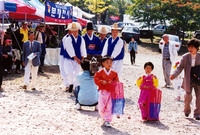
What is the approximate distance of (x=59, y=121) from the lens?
712 cm

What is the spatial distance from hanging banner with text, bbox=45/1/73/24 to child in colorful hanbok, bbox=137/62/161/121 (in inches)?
331

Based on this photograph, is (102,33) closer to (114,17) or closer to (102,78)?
(102,78)

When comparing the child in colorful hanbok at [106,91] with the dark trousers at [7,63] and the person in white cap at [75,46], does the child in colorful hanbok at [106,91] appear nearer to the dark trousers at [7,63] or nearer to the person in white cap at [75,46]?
the person in white cap at [75,46]

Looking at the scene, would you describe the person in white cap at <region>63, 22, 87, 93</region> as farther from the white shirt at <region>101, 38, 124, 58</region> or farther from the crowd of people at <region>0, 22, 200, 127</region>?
the white shirt at <region>101, 38, 124, 58</region>

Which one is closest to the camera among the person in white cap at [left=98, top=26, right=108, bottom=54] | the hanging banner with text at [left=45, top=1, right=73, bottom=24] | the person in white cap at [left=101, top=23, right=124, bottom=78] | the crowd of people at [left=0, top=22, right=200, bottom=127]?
the crowd of people at [left=0, top=22, right=200, bottom=127]

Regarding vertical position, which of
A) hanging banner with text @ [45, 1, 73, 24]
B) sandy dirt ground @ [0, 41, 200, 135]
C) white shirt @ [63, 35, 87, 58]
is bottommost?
sandy dirt ground @ [0, 41, 200, 135]

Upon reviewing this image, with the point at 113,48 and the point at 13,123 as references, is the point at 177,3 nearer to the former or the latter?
the point at 113,48

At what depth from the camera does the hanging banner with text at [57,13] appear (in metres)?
15.3

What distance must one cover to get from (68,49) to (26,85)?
169 centimetres

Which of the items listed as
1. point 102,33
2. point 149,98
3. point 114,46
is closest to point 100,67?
point 114,46

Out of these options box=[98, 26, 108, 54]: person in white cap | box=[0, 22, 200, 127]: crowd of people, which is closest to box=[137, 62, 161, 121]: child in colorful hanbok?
box=[0, 22, 200, 127]: crowd of people

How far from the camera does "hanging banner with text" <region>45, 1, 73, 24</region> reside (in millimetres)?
15258

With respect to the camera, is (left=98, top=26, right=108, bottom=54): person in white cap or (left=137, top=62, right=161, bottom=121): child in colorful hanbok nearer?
(left=137, top=62, right=161, bottom=121): child in colorful hanbok

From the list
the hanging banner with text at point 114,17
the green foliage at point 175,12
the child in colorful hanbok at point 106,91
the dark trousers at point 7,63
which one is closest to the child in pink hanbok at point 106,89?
the child in colorful hanbok at point 106,91
